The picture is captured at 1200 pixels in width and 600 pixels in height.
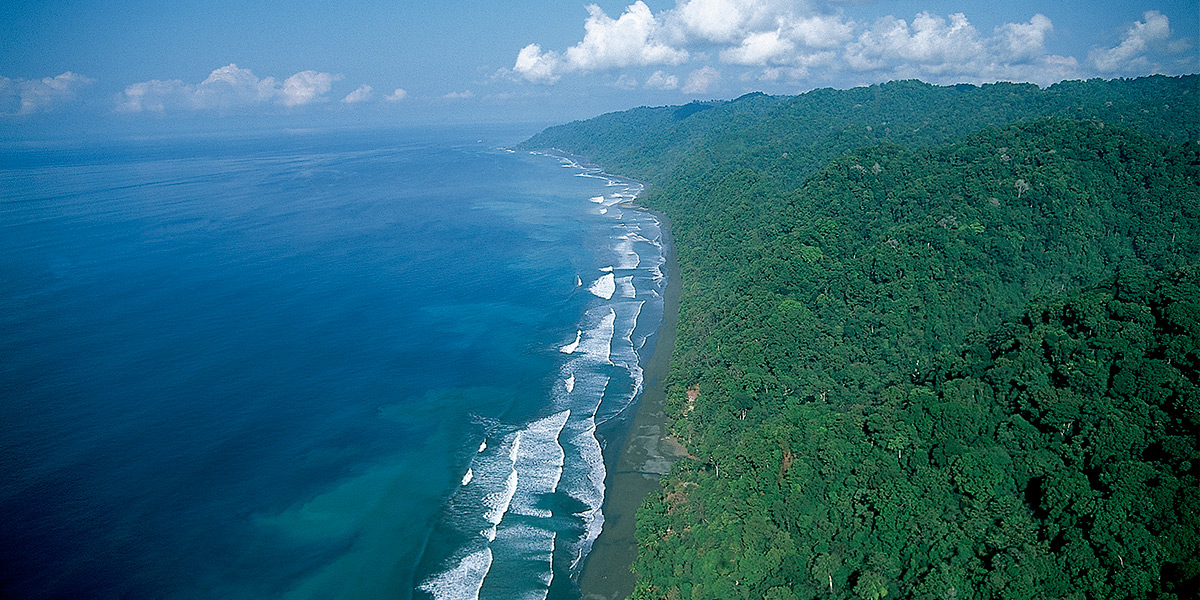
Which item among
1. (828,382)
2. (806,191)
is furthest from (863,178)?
(828,382)

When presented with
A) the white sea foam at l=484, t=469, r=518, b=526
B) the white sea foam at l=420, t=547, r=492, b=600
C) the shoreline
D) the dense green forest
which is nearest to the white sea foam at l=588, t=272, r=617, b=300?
the dense green forest

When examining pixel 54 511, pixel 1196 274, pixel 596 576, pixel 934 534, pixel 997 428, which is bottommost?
pixel 596 576

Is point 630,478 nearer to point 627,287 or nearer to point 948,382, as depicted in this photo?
point 948,382

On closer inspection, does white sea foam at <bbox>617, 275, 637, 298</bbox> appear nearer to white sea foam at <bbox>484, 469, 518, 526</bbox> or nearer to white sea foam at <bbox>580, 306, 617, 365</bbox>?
white sea foam at <bbox>580, 306, 617, 365</bbox>

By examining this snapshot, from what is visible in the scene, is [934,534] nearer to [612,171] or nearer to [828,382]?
[828,382]

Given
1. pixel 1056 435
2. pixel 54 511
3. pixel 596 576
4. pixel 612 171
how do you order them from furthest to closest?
1. pixel 612 171
2. pixel 54 511
3. pixel 596 576
4. pixel 1056 435

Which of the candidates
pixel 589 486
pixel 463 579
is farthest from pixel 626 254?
pixel 463 579

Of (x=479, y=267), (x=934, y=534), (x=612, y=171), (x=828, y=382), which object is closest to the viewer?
(x=934, y=534)

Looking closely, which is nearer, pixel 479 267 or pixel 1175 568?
pixel 1175 568

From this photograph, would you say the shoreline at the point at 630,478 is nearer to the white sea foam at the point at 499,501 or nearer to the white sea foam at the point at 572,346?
the white sea foam at the point at 499,501
